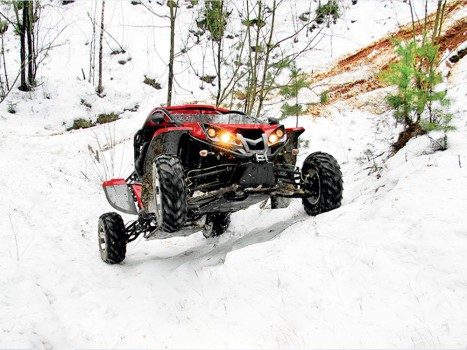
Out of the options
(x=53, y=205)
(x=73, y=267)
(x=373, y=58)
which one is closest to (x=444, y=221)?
(x=73, y=267)

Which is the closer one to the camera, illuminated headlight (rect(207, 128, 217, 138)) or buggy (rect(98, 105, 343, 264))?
buggy (rect(98, 105, 343, 264))

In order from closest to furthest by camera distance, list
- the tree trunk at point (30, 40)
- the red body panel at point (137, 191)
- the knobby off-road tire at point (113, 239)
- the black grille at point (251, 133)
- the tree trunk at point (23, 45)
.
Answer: the black grille at point (251, 133) < the knobby off-road tire at point (113, 239) < the red body panel at point (137, 191) < the tree trunk at point (23, 45) < the tree trunk at point (30, 40)

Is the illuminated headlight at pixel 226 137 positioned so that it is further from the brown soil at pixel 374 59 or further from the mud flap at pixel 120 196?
the brown soil at pixel 374 59

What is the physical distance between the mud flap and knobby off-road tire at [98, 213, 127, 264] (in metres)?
0.20

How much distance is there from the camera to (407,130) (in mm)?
5668

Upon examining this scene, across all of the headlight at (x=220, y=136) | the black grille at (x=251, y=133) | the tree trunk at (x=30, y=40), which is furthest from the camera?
the tree trunk at (x=30, y=40)

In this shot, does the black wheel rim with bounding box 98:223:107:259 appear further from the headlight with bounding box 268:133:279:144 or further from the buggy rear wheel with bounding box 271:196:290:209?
the headlight with bounding box 268:133:279:144

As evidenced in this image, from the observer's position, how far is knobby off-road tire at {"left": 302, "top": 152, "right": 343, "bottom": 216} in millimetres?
4500

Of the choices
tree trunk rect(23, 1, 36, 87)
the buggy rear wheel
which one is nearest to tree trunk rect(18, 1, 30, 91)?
tree trunk rect(23, 1, 36, 87)

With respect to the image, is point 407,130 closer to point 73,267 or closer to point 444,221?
point 444,221

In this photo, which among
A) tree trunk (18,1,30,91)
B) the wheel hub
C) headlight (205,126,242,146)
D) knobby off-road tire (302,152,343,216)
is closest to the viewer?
headlight (205,126,242,146)

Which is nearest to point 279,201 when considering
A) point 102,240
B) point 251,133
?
point 251,133

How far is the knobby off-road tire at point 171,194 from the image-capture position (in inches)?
145

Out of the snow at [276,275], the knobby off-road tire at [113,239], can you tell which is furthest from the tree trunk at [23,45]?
the knobby off-road tire at [113,239]
